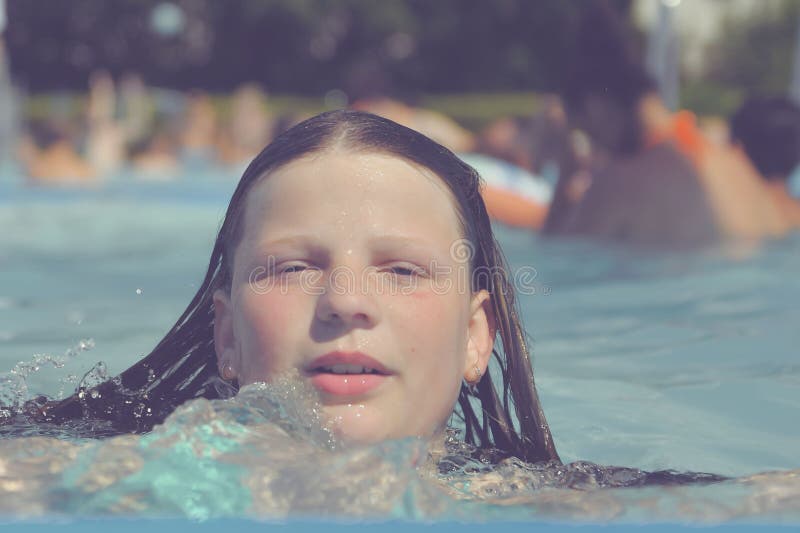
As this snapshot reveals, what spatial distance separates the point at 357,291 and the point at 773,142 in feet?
17.9

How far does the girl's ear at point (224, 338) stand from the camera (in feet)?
6.98

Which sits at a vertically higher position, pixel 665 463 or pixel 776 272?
pixel 776 272

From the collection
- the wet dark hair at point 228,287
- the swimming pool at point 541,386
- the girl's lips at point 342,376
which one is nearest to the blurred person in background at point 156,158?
→ the swimming pool at point 541,386

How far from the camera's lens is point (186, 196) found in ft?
34.2

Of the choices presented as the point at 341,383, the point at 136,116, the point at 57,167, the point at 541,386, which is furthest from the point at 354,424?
the point at 136,116

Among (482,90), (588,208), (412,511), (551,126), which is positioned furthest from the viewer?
(482,90)

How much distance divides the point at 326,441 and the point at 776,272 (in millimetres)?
4063

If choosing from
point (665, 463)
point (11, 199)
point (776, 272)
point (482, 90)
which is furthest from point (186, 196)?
point (482, 90)

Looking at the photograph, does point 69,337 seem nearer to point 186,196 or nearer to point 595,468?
point 595,468

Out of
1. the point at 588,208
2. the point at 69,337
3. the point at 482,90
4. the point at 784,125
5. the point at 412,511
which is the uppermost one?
the point at 482,90

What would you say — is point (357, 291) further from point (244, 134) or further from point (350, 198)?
point (244, 134)

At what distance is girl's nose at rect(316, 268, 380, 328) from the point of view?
1.82m

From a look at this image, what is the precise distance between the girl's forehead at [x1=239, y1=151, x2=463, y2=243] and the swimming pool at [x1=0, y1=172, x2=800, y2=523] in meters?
0.37

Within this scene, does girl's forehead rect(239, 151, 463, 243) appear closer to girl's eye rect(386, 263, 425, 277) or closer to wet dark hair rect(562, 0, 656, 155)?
girl's eye rect(386, 263, 425, 277)
